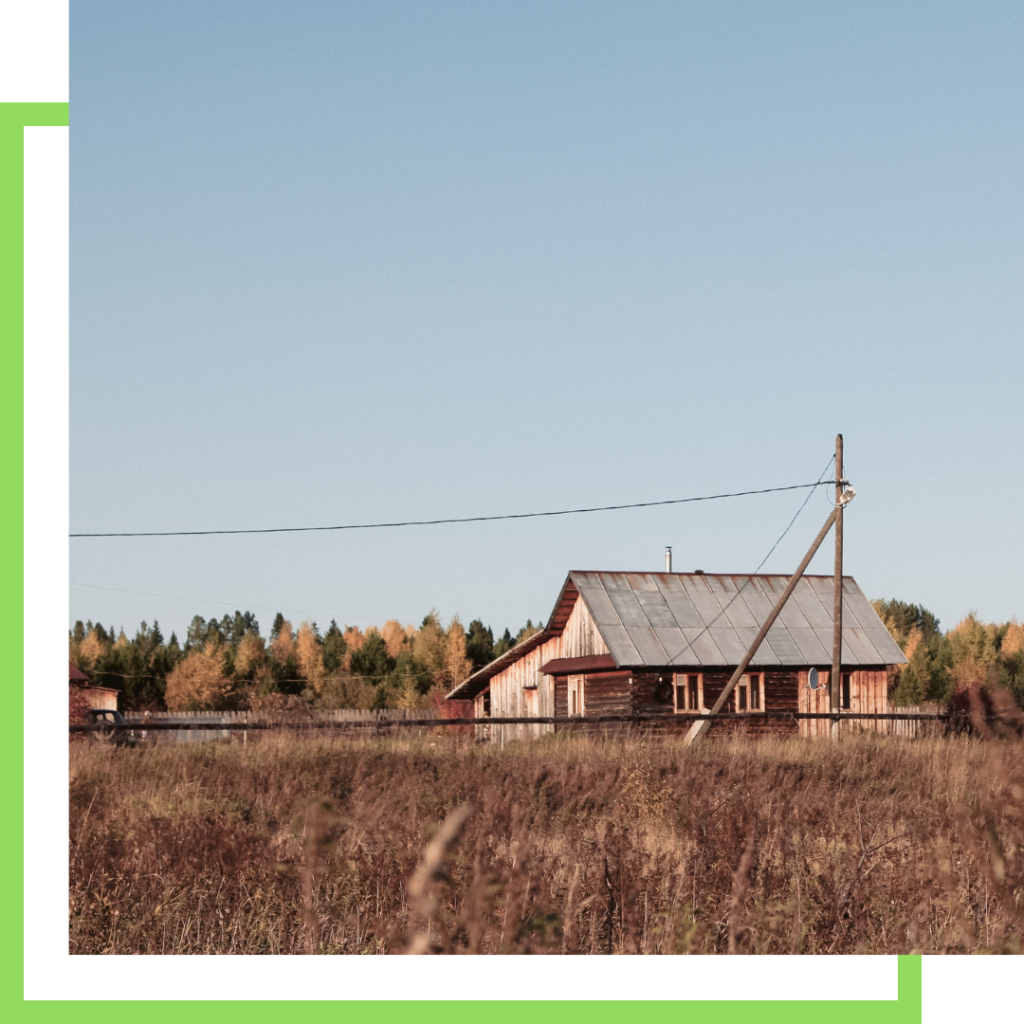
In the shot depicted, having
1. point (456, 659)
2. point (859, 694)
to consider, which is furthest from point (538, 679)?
point (456, 659)

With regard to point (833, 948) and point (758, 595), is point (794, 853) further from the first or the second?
point (758, 595)

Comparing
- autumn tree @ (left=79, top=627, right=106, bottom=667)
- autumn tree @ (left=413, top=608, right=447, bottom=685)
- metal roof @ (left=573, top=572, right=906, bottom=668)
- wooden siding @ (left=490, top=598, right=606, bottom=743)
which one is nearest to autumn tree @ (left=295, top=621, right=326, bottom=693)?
autumn tree @ (left=413, top=608, right=447, bottom=685)

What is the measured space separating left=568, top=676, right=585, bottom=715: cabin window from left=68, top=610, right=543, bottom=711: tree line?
94.0 ft

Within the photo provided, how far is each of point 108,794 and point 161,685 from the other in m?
68.7

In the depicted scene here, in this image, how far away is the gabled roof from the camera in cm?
3091

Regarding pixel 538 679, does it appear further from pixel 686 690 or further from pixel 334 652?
pixel 334 652

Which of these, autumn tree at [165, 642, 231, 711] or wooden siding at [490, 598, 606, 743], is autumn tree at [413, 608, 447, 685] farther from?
wooden siding at [490, 598, 606, 743]

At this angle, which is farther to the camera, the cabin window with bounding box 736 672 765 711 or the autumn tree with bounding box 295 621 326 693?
the autumn tree with bounding box 295 621 326 693

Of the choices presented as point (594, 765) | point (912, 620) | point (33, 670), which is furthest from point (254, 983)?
point (912, 620)

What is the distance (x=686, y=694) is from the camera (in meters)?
31.0

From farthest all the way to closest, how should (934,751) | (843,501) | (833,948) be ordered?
(843,501) → (934,751) → (833,948)

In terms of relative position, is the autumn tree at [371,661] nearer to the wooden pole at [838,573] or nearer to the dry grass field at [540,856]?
the wooden pole at [838,573]

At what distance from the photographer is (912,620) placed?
122m

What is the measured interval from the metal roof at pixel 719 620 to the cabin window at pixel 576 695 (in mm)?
2959
